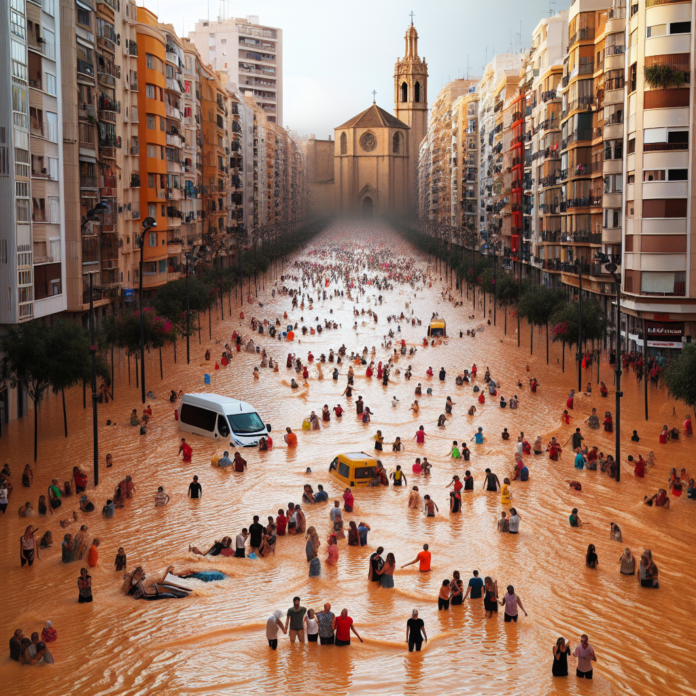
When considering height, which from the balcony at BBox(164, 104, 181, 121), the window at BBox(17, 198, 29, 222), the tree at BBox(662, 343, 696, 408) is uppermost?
the balcony at BBox(164, 104, 181, 121)

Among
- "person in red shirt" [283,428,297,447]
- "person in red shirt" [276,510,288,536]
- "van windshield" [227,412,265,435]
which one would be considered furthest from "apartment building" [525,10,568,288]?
"person in red shirt" [276,510,288,536]

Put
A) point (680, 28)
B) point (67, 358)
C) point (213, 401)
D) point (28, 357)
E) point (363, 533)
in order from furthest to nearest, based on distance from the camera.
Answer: point (680, 28) → point (213, 401) → point (67, 358) → point (28, 357) → point (363, 533)

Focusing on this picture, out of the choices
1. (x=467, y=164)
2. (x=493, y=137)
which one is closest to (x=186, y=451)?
(x=493, y=137)

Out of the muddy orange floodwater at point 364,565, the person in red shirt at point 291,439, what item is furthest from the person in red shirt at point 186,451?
the person in red shirt at point 291,439

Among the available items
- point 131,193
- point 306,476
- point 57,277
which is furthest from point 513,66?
point 306,476

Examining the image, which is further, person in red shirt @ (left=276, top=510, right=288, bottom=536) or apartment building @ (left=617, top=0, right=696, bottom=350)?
apartment building @ (left=617, top=0, right=696, bottom=350)

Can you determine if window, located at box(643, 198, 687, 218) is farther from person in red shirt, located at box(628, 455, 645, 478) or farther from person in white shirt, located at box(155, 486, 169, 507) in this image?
person in white shirt, located at box(155, 486, 169, 507)

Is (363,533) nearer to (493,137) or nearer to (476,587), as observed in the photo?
(476,587)
